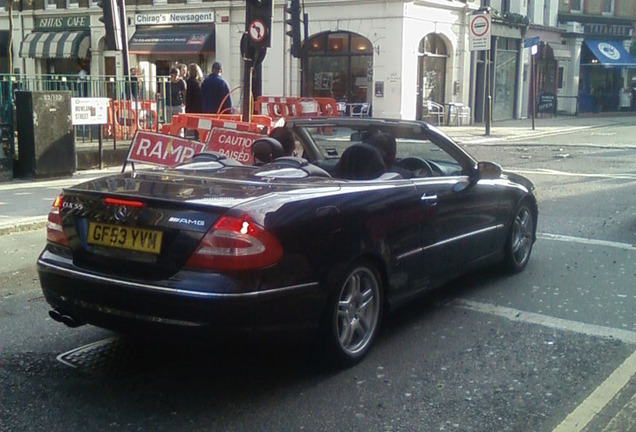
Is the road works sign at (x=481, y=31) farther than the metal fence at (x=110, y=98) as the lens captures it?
Yes

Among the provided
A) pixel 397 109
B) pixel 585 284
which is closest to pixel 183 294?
pixel 585 284

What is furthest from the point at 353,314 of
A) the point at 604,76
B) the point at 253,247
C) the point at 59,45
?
the point at 604,76

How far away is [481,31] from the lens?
915 inches

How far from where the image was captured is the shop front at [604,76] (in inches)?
1634

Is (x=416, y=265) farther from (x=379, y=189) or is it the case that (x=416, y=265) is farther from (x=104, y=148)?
(x=104, y=148)

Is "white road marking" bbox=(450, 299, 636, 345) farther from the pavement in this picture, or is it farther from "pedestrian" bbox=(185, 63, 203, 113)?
"pedestrian" bbox=(185, 63, 203, 113)

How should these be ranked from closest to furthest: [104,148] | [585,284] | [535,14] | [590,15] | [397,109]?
[585,284], [104,148], [397,109], [535,14], [590,15]

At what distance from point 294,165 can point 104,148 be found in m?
9.66

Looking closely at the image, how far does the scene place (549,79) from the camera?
3934 centimetres

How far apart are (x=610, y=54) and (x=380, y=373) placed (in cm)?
4160

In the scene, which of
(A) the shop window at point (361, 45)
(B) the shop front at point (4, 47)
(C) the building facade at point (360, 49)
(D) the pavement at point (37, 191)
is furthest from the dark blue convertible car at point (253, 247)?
(B) the shop front at point (4, 47)

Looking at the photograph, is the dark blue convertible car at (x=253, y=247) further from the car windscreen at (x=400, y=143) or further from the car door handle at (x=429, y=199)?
the car windscreen at (x=400, y=143)

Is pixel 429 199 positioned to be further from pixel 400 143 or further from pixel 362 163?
pixel 400 143

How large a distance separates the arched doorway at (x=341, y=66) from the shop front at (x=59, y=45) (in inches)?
422
